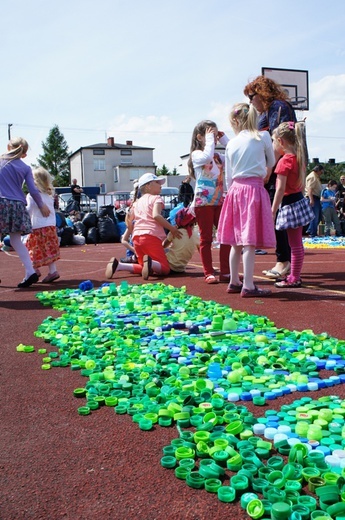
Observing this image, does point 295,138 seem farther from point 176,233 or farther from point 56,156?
point 56,156

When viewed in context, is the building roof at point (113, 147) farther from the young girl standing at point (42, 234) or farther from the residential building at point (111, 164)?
the young girl standing at point (42, 234)

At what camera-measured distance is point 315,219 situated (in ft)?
55.5

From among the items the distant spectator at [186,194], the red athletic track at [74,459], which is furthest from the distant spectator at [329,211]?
the red athletic track at [74,459]

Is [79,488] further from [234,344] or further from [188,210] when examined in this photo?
[188,210]

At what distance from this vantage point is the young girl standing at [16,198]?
7062 millimetres

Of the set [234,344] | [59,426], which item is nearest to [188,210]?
[234,344]

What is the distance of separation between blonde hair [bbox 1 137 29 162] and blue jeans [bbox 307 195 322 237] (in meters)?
10.9

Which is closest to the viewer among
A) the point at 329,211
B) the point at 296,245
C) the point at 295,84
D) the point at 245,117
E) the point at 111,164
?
the point at 245,117

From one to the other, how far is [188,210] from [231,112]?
245 cm

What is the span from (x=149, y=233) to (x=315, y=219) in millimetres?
10328

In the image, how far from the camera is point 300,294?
5.84 m

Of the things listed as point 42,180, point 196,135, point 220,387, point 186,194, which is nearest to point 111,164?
point 186,194

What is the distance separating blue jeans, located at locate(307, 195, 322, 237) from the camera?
1627 centimetres

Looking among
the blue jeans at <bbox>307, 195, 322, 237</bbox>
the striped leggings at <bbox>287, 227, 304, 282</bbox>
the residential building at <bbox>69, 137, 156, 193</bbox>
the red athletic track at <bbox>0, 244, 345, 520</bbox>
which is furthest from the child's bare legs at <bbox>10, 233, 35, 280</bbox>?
the residential building at <bbox>69, 137, 156, 193</bbox>
